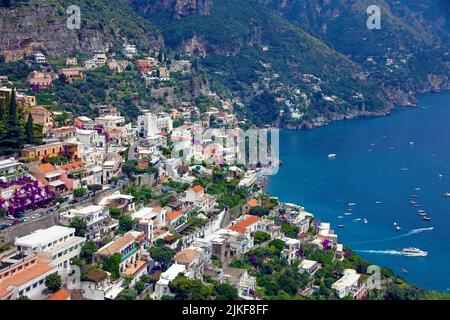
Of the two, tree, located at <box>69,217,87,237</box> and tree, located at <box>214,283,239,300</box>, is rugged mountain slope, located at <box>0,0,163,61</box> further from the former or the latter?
tree, located at <box>214,283,239,300</box>

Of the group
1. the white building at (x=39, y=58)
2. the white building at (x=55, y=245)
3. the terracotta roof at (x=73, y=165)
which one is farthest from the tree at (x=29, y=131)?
the white building at (x=39, y=58)

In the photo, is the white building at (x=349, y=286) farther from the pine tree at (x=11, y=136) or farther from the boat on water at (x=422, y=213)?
the boat on water at (x=422, y=213)

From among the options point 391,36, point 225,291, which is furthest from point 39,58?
point 391,36

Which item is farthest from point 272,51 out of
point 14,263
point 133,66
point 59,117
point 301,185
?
point 14,263

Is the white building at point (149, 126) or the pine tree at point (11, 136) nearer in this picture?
the pine tree at point (11, 136)

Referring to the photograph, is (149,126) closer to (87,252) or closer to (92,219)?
(92,219)

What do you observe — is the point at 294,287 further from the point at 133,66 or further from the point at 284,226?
the point at 133,66

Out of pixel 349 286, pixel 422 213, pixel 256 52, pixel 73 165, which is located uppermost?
pixel 256 52
